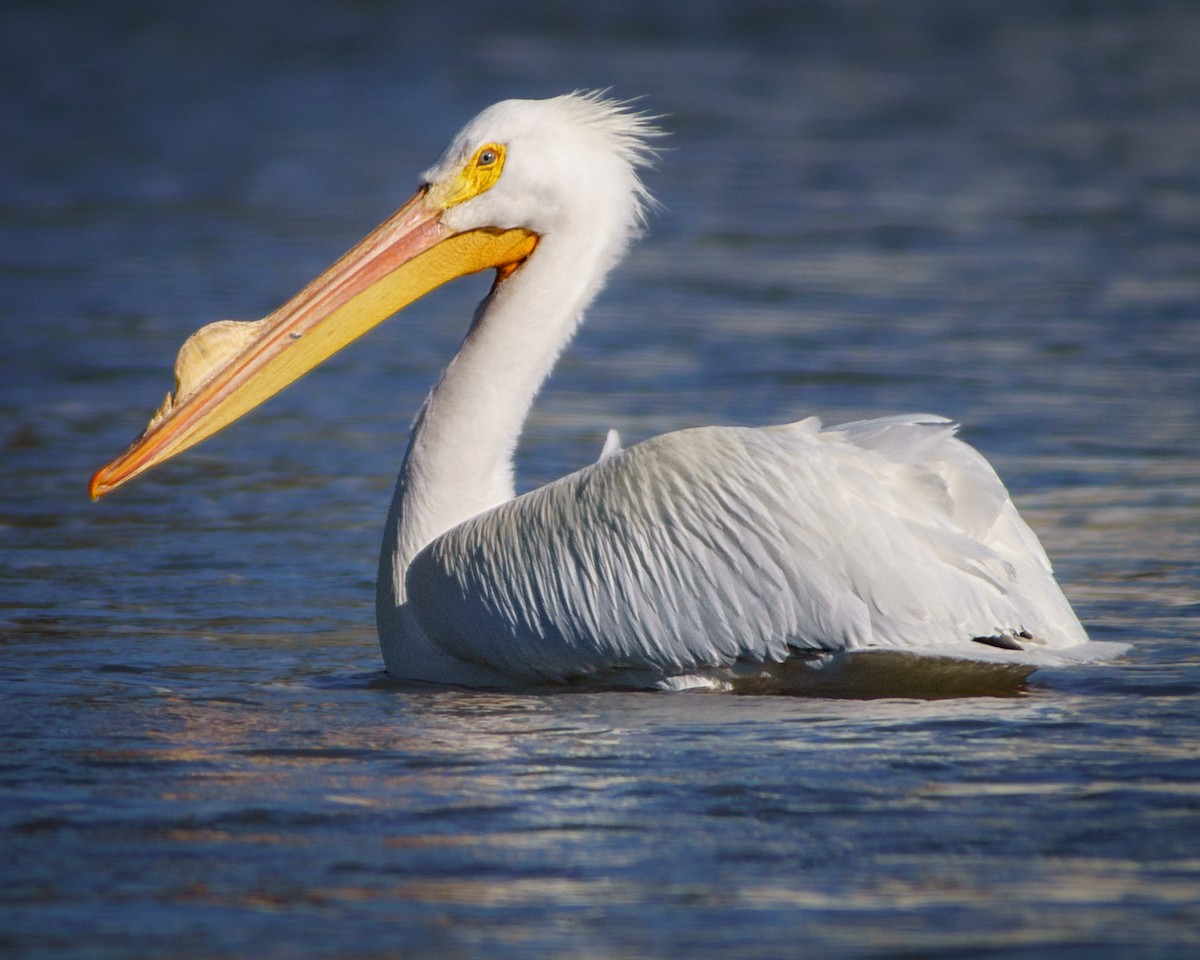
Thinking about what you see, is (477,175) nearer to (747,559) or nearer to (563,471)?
(747,559)

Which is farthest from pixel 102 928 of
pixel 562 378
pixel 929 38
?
pixel 929 38

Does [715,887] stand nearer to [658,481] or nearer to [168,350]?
[658,481]

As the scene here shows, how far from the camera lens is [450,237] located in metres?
5.03

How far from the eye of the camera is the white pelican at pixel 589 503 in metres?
4.36

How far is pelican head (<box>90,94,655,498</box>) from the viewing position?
493 cm

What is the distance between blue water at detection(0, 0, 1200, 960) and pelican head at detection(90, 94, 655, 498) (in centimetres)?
66

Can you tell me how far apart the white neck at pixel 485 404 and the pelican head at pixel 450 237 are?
0.24ft

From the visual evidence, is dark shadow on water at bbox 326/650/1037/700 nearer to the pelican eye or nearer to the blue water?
the blue water

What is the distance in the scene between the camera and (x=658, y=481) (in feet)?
14.9

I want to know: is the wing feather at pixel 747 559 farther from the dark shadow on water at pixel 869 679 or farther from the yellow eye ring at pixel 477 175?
the yellow eye ring at pixel 477 175

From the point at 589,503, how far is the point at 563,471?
2430 millimetres

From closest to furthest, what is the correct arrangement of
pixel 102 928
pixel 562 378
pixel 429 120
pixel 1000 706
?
pixel 102 928 < pixel 1000 706 < pixel 562 378 < pixel 429 120

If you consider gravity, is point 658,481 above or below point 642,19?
below

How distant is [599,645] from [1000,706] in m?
0.91
